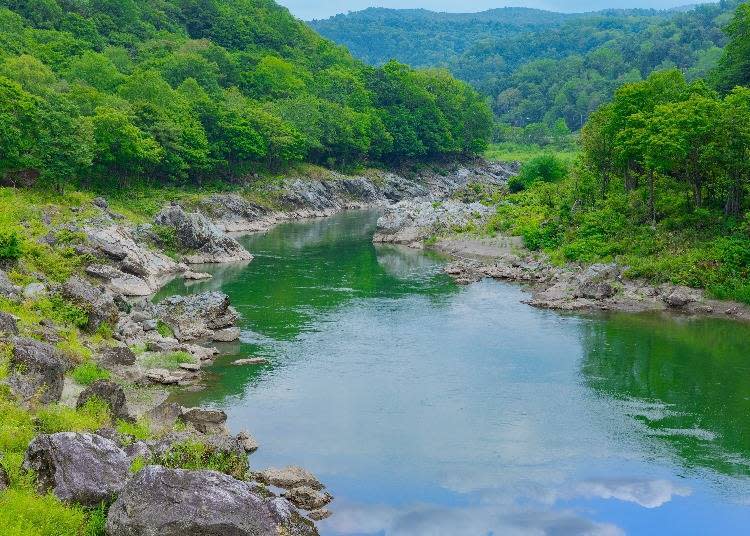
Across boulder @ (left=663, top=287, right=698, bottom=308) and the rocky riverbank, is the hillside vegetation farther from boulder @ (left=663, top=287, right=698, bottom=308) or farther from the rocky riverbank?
the rocky riverbank

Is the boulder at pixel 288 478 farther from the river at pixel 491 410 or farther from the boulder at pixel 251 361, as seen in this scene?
the boulder at pixel 251 361

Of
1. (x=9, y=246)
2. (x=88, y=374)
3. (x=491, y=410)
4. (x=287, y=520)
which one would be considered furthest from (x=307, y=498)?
(x=9, y=246)

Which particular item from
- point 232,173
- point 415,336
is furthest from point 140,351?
point 232,173

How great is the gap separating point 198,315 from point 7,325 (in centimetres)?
1544

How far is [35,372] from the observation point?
28.5 metres

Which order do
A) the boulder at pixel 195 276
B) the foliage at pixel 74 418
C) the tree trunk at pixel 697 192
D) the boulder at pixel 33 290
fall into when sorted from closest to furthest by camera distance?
the foliage at pixel 74 418 → the boulder at pixel 33 290 → the tree trunk at pixel 697 192 → the boulder at pixel 195 276

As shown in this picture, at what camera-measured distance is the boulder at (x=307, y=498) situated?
1024 inches

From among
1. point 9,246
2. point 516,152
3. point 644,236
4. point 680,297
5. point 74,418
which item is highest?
point 516,152

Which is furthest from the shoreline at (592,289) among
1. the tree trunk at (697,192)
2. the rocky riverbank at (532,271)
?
the tree trunk at (697,192)

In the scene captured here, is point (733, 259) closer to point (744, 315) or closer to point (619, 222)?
point (744, 315)

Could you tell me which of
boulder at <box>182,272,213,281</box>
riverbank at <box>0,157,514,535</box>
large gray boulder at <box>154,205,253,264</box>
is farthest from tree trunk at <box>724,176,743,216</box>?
large gray boulder at <box>154,205,253,264</box>

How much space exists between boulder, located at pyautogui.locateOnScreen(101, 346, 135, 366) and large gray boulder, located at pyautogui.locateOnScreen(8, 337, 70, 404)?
5.66 metres

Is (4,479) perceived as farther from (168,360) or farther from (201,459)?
(168,360)

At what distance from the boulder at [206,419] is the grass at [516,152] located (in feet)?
432
